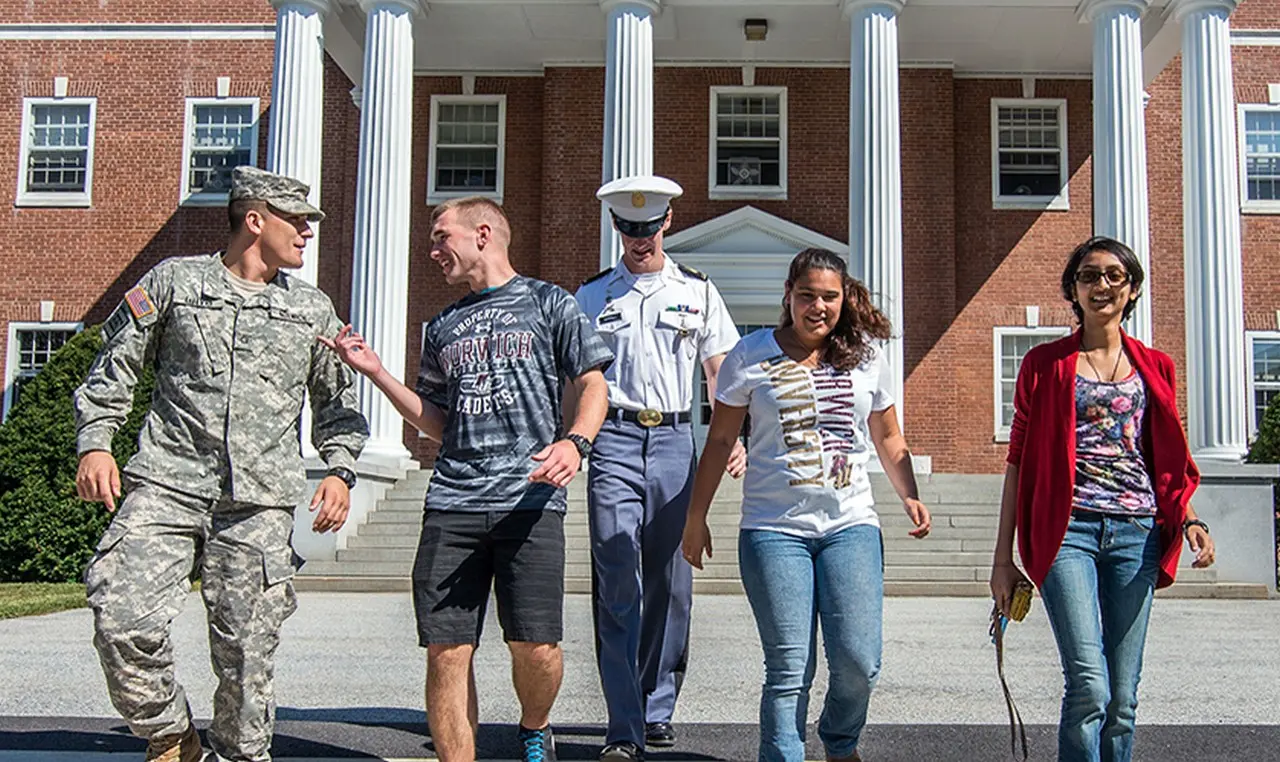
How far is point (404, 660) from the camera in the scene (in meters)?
8.58

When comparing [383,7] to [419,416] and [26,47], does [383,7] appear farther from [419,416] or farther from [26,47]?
[419,416]

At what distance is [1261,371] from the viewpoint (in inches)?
879


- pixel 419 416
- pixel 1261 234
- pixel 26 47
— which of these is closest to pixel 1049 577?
pixel 419 416

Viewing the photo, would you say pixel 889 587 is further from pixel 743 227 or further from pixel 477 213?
pixel 477 213

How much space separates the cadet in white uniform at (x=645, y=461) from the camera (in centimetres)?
538

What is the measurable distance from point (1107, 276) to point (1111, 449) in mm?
595

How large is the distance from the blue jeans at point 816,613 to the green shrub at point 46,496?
13.4 meters

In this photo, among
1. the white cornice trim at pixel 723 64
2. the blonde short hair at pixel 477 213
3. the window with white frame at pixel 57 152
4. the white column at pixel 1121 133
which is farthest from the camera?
the window with white frame at pixel 57 152

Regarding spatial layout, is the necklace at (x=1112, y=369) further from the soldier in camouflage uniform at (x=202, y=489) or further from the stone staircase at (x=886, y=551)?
the stone staircase at (x=886, y=551)

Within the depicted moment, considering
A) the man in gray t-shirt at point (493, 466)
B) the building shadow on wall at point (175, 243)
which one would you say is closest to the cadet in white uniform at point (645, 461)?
the man in gray t-shirt at point (493, 466)

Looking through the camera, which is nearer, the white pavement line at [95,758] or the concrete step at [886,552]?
the white pavement line at [95,758]

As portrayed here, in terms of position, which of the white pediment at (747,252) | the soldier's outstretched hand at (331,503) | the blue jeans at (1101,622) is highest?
the white pediment at (747,252)

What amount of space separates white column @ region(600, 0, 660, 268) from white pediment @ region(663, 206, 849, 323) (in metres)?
3.81

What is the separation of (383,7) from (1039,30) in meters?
9.77
